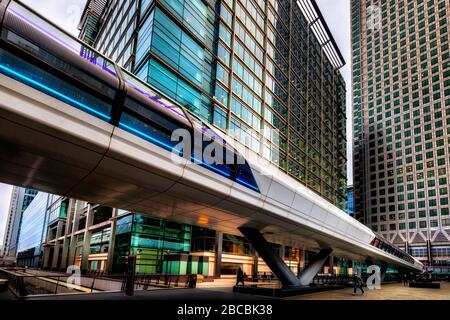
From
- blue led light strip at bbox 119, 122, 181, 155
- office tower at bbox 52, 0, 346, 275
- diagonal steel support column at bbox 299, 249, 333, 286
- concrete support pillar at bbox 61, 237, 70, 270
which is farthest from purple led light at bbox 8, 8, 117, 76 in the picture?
concrete support pillar at bbox 61, 237, 70, 270

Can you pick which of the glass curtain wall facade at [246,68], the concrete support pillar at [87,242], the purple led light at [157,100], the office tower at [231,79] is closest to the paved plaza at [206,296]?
the purple led light at [157,100]

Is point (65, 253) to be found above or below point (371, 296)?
above

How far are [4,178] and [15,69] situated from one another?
4691mm

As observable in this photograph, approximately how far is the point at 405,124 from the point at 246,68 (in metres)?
88.3

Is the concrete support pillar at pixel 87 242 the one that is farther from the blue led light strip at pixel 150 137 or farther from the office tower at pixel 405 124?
the office tower at pixel 405 124

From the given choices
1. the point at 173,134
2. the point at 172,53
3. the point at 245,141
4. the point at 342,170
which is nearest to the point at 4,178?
the point at 173,134

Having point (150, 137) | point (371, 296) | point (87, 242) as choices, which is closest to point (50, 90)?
point (150, 137)

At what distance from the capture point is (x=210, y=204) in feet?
45.8

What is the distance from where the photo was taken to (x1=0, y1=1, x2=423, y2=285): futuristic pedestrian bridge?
7641 millimetres

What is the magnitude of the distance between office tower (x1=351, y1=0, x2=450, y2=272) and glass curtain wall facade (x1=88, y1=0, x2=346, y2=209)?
3834 cm

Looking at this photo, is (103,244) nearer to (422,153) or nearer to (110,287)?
(110,287)

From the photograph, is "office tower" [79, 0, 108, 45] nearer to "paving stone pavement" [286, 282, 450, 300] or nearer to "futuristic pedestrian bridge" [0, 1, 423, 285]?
"futuristic pedestrian bridge" [0, 1, 423, 285]

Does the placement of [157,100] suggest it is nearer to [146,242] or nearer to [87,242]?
[146,242]

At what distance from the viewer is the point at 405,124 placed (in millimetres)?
117000
